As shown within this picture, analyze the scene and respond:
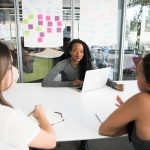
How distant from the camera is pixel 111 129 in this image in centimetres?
123

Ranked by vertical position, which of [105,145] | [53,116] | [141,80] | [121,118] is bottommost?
[105,145]

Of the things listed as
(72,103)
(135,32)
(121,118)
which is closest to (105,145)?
(72,103)

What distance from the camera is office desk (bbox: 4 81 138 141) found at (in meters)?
1.31

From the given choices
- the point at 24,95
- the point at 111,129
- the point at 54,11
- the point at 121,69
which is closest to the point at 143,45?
the point at 121,69

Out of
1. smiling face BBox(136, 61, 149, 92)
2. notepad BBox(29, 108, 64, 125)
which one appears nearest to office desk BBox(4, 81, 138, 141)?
notepad BBox(29, 108, 64, 125)

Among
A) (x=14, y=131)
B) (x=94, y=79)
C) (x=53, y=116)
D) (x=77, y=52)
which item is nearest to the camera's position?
(x=14, y=131)

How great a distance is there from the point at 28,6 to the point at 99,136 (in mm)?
2646

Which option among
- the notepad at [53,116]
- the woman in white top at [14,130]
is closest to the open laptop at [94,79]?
the notepad at [53,116]

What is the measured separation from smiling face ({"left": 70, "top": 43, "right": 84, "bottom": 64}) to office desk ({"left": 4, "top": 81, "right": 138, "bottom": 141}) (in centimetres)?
38

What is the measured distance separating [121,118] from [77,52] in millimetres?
1258

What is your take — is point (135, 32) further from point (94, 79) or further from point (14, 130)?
point (14, 130)

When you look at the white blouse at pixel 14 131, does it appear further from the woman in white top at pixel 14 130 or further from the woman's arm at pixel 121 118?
the woman's arm at pixel 121 118

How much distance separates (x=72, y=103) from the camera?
5.74 ft

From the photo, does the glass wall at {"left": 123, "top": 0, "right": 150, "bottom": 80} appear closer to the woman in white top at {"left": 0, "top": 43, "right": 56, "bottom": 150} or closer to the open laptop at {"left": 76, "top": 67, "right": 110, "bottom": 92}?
the open laptop at {"left": 76, "top": 67, "right": 110, "bottom": 92}
